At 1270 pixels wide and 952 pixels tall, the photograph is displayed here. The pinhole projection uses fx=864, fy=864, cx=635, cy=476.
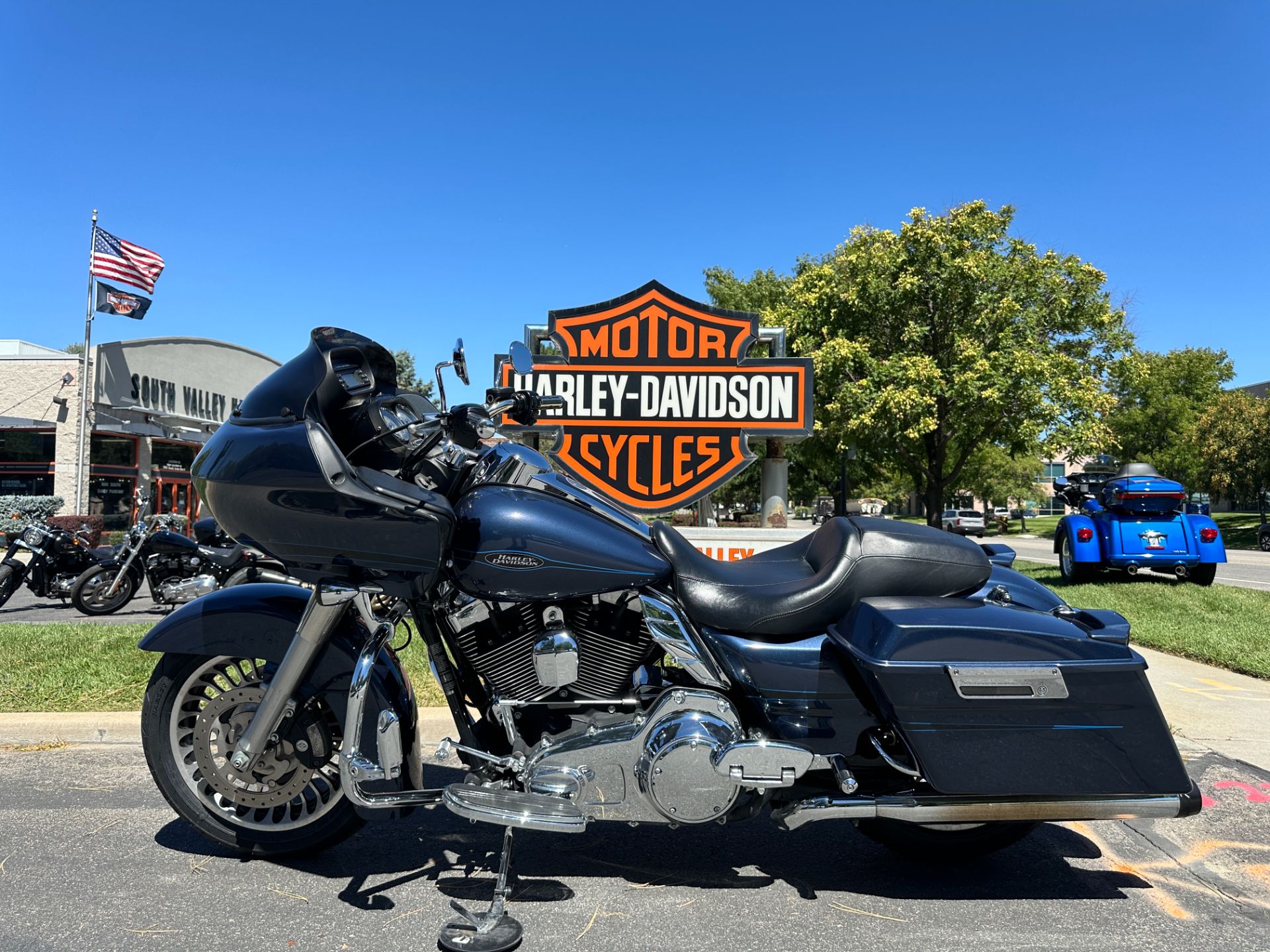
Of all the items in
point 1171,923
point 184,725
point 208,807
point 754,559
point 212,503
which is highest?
A: point 212,503

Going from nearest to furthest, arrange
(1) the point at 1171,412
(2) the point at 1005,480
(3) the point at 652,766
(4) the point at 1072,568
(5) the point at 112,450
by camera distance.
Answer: (3) the point at 652,766, (4) the point at 1072,568, (5) the point at 112,450, (1) the point at 1171,412, (2) the point at 1005,480

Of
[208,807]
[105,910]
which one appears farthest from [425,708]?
[105,910]

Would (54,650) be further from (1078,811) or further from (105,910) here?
(1078,811)

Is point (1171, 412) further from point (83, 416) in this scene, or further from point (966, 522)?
point (83, 416)

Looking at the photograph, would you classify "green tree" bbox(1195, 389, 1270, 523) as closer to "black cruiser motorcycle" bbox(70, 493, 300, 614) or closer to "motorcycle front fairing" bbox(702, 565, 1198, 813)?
"black cruiser motorcycle" bbox(70, 493, 300, 614)

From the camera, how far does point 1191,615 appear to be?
27.3 ft

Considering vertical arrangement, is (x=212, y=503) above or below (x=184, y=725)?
above

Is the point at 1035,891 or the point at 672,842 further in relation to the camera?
the point at 672,842

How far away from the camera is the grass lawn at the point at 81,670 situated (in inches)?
185

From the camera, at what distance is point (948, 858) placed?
3.01 metres

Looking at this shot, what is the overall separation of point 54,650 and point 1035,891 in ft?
19.6

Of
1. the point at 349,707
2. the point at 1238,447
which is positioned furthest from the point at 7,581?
the point at 1238,447

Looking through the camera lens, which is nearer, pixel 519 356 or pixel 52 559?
pixel 519 356

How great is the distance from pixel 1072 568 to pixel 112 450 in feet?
70.9
